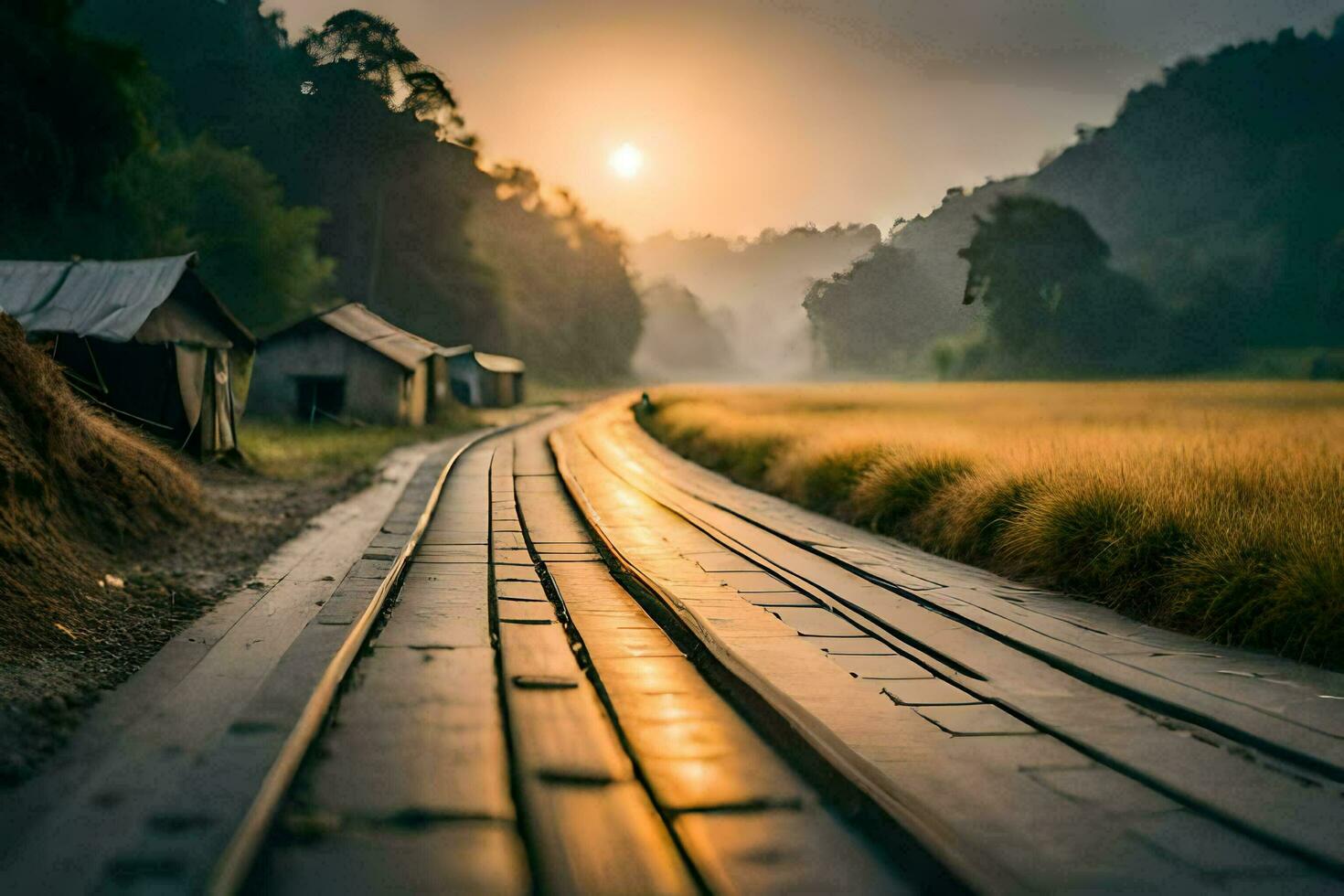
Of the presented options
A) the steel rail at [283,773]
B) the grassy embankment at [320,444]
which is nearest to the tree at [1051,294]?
the steel rail at [283,773]

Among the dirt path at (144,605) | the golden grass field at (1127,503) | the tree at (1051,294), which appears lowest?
the dirt path at (144,605)

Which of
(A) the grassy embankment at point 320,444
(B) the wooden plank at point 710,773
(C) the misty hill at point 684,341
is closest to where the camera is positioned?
(B) the wooden plank at point 710,773

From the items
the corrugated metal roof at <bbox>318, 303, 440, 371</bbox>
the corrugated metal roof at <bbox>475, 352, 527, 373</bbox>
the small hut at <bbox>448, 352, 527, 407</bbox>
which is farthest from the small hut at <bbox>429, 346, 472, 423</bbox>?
the corrugated metal roof at <bbox>475, 352, 527, 373</bbox>

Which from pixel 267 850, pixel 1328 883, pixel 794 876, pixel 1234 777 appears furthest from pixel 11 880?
pixel 1234 777

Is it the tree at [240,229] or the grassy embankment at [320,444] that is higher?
the tree at [240,229]

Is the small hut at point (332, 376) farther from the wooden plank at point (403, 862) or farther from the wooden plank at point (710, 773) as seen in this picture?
the wooden plank at point (403, 862)

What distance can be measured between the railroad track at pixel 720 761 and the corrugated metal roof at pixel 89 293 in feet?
40.9

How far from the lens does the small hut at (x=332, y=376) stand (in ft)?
102

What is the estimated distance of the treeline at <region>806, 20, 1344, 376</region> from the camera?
44.4ft

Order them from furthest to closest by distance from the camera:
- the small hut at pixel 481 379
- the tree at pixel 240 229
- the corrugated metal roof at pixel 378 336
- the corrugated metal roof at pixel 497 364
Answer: the corrugated metal roof at pixel 497 364 → the small hut at pixel 481 379 → the tree at pixel 240 229 → the corrugated metal roof at pixel 378 336

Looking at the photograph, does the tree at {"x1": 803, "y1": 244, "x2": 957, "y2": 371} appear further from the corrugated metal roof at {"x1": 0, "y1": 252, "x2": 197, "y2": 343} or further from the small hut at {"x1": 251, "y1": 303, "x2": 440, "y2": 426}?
the small hut at {"x1": 251, "y1": 303, "x2": 440, "y2": 426}

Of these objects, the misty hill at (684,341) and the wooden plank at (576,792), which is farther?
the misty hill at (684,341)

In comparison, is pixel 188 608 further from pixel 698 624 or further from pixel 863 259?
pixel 863 259

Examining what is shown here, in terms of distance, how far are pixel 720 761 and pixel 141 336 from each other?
16255 millimetres
